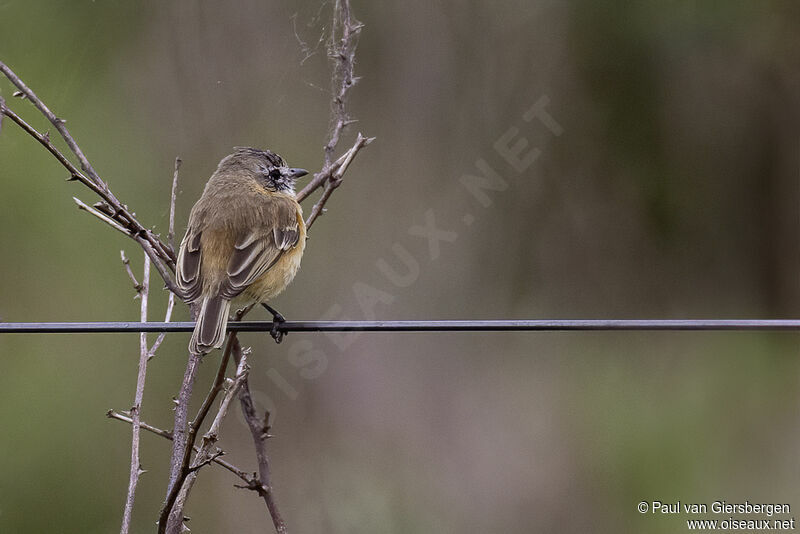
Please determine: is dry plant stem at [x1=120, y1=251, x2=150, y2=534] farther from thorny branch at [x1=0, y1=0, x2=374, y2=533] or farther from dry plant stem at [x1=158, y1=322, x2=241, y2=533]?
dry plant stem at [x1=158, y1=322, x2=241, y2=533]

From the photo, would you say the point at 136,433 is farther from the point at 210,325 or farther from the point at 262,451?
the point at 210,325

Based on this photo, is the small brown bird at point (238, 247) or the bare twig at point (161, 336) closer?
the bare twig at point (161, 336)

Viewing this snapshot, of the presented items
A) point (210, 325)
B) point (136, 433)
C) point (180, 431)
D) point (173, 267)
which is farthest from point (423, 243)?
point (136, 433)

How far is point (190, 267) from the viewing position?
4461 mm

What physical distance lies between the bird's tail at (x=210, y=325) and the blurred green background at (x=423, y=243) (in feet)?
9.40

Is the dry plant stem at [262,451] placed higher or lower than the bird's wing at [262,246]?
lower

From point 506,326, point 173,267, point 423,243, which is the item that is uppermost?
point 423,243

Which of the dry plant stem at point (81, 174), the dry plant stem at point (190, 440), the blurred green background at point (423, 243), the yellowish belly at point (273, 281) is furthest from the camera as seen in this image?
the blurred green background at point (423, 243)

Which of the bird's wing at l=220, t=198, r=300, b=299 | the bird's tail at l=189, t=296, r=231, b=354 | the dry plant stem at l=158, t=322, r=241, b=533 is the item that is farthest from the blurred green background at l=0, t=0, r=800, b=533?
the dry plant stem at l=158, t=322, r=241, b=533

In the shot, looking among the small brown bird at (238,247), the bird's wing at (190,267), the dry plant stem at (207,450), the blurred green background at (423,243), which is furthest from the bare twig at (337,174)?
the blurred green background at (423,243)

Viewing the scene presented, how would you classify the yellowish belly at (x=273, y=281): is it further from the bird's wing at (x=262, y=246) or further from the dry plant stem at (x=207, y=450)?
the dry plant stem at (x=207, y=450)

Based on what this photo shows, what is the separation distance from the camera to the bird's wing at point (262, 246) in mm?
4375

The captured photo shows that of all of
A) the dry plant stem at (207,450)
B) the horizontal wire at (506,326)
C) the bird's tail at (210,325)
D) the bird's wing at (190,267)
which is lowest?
the dry plant stem at (207,450)

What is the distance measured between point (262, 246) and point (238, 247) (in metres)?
0.11
